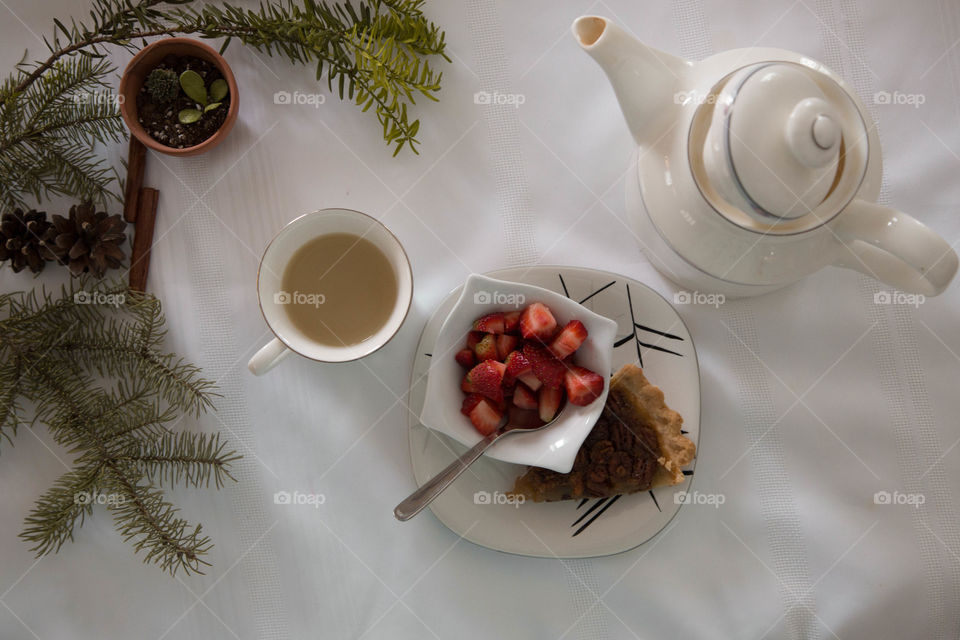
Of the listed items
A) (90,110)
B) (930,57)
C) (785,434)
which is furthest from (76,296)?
(930,57)

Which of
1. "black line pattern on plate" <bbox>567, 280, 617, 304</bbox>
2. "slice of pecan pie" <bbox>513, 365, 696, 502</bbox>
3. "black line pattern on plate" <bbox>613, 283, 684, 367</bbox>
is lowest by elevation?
"slice of pecan pie" <bbox>513, 365, 696, 502</bbox>

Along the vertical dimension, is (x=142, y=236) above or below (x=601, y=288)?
above

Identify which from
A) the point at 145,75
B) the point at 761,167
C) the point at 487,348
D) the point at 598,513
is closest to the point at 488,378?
the point at 487,348

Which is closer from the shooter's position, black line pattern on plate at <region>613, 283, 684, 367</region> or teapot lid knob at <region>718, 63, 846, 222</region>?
teapot lid knob at <region>718, 63, 846, 222</region>

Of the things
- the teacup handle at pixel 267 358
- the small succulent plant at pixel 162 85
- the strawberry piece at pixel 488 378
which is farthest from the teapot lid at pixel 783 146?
the small succulent plant at pixel 162 85

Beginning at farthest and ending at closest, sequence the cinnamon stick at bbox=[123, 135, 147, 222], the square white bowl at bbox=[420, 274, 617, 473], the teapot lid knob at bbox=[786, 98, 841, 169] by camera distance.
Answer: the cinnamon stick at bbox=[123, 135, 147, 222] → the square white bowl at bbox=[420, 274, 617, 473] → the teapot lid knob at bbox=[786, 98, 841, 169]

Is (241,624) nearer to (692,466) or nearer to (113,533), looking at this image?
(113,533)

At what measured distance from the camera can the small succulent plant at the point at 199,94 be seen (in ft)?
2.69

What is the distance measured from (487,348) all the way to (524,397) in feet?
0.26

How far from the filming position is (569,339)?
2.49 ft

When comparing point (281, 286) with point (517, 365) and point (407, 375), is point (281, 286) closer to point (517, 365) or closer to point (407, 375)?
point (407, 375)

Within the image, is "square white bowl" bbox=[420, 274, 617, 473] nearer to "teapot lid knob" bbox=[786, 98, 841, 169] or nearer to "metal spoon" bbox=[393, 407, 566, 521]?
"metal spoon" bbox=[393, 407, 566, 521]

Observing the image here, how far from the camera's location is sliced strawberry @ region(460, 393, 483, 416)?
78 cm

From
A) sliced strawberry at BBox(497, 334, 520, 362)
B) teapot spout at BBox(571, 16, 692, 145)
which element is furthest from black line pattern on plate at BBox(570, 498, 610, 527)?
teapot spout at BBox(571, 16, 692, 145)
